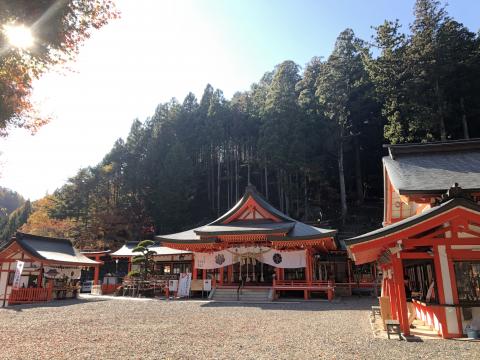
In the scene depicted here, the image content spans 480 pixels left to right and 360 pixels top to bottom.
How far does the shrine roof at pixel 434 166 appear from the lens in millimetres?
8798

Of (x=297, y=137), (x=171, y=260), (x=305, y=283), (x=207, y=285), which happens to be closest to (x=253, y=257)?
(x=207, y=285)

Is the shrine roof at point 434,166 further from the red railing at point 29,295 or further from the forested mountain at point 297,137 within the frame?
the red railing at point 29,295

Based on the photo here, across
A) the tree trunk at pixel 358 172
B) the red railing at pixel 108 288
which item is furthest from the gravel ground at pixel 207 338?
the tree trunk at pixel 358 172

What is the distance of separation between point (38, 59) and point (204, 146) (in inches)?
1374

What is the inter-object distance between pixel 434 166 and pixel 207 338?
840cm

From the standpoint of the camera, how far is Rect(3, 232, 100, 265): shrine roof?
56.7 ft

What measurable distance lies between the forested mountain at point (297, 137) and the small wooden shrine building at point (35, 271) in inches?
582

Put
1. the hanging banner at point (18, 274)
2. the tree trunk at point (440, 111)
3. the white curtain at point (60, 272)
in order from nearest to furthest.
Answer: the hanging banner at point (18, 274) < the white curtain at point (60, 272) < the tree trunk at point (440, 111)

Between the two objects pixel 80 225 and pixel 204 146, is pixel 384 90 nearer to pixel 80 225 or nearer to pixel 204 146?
pixel 204 146

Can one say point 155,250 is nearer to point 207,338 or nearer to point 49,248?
point 49,248

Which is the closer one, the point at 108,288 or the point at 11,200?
the point at 108,288

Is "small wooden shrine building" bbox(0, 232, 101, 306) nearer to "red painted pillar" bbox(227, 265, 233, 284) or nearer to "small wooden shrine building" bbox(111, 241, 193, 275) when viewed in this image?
"small wooden shrine building" bbox(111, 241, 193, 275)

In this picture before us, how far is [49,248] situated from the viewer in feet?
64.0

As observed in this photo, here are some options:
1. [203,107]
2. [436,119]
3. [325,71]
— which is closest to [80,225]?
[203,107]
